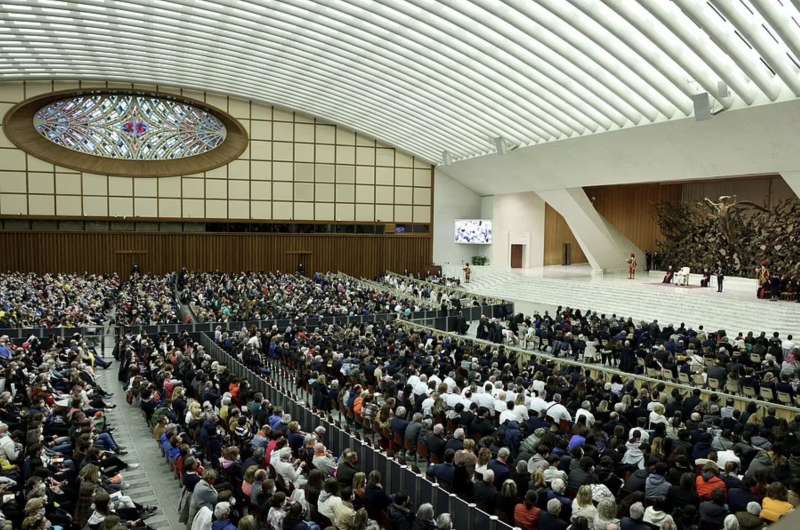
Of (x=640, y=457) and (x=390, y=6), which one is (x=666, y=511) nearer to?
(x=640, y=457)

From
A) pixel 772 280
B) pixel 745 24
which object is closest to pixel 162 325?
pixel 745 24

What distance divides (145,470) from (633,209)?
35958mm

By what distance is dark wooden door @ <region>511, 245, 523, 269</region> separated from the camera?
130ft

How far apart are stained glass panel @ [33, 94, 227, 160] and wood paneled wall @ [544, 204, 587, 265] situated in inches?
826

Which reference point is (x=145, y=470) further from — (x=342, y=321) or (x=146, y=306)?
(x=146, y=306)

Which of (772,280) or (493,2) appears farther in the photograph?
(772,280)

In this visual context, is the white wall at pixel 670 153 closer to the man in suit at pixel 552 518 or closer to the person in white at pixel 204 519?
the man in suit at pixel 552 518

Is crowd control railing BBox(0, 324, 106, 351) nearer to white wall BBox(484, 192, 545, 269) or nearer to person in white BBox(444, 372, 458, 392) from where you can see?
person in white BBox(444, 372, 458, 392)

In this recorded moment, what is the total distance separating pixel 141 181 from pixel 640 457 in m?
32.8

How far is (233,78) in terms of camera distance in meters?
31.7

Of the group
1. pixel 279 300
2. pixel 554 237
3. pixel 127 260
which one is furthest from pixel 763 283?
pixel 127 260

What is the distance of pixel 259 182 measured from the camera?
36.4m

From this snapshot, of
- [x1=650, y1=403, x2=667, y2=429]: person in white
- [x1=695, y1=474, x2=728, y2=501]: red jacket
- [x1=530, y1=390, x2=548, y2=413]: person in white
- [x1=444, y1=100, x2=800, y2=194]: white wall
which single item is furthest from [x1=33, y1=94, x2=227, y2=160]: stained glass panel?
[x1=695, y1=474, x2=728, y2=501]: red jacket

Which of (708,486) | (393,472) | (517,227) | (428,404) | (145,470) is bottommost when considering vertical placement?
(145,470)
